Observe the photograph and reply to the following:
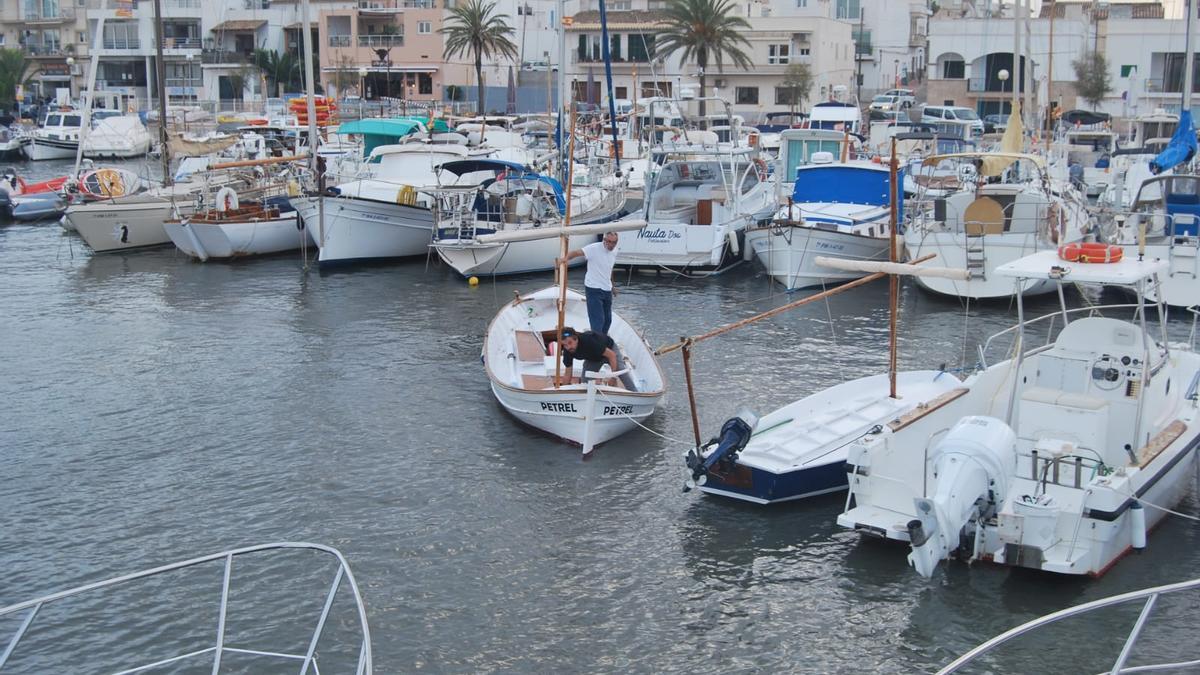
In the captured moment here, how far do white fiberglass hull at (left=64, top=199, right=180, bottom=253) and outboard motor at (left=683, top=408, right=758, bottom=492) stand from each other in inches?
887

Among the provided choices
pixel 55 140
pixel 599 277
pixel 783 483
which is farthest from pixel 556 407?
pixel 55 140

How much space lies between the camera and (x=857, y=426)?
1368cm

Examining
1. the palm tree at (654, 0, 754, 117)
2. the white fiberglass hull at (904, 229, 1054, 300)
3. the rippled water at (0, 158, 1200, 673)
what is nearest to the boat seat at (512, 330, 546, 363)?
the rippled water at (0, 158, 1200, 673)

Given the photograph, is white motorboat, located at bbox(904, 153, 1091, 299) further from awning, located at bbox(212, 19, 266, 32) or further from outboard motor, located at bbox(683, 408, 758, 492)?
awning, located at bbox(212, 19, 266, 32)

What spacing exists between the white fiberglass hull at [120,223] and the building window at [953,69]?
149 ft

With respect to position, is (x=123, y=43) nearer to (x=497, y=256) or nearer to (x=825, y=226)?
(x=497, y=256)

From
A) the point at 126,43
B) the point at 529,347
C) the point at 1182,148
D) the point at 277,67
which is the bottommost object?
the point at 529,347

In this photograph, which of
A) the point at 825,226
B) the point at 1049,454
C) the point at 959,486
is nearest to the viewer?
the point at 959,486

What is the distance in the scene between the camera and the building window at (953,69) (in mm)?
64625

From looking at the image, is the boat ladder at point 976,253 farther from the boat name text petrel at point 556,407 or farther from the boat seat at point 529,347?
the boat name text petrel at point 556,407

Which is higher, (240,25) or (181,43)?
(240,25)

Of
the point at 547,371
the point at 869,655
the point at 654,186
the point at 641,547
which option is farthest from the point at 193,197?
the point at 869,655

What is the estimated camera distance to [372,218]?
2977cm

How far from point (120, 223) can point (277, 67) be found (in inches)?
1979
